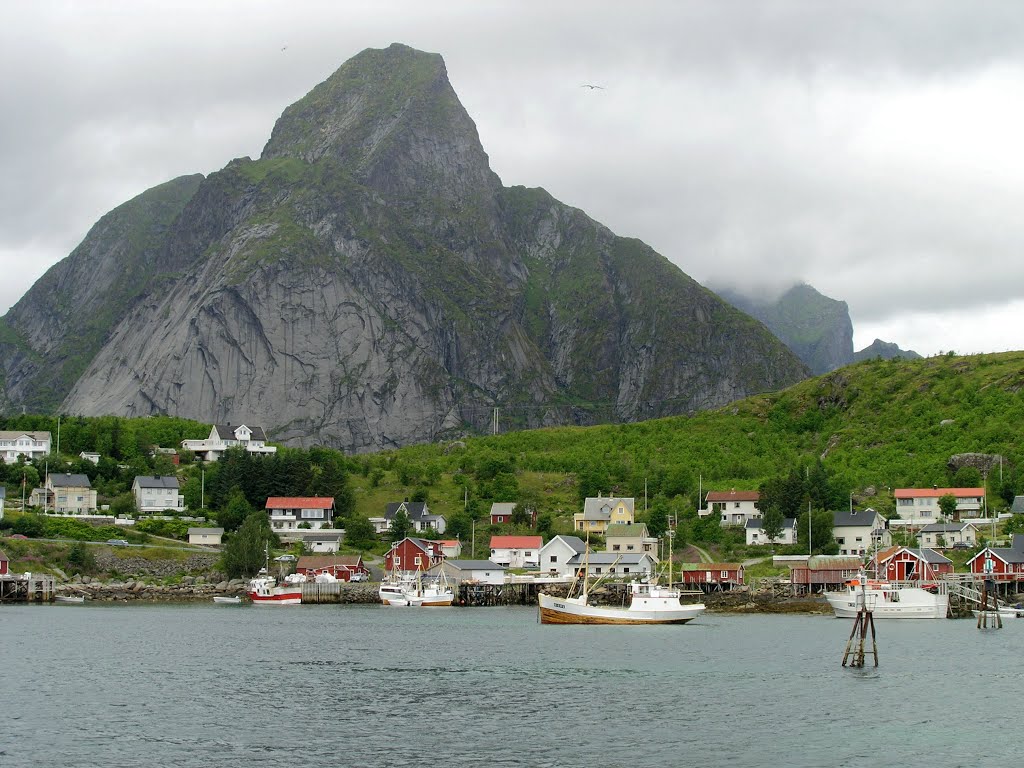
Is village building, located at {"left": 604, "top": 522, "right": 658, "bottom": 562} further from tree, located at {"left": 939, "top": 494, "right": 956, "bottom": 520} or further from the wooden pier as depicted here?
the wooden pier

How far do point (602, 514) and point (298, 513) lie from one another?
3230cm

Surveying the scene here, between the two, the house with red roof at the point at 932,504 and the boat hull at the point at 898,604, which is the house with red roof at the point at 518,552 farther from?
the boat hull at the point at 898,604

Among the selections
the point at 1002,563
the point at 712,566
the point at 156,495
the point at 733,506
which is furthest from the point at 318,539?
the point at 1002,563

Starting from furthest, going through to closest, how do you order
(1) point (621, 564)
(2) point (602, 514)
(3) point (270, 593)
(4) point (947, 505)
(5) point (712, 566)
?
(2) point (602, 514)
(4) point (947, 505)
(1) point (621, 564)
(3) point (270, 593)
(5) point (712, 566)

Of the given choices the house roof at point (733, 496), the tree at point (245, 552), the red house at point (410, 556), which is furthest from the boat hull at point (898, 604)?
the tree at point (245, 552)

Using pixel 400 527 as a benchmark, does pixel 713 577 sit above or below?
below

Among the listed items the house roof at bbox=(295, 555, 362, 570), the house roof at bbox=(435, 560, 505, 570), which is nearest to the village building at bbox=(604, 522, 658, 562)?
the house roof at bbox=(435, 560, 505, 570)

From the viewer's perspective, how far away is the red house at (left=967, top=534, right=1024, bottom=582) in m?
102

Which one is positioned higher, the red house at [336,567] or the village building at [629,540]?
the village building at [629,540]

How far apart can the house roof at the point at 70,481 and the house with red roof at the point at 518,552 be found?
1820 inches

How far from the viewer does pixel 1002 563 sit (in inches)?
4006

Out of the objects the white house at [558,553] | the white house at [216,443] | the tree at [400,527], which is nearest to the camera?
the white house at [558,553]

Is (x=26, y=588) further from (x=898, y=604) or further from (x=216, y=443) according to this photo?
(x=898, y=604)

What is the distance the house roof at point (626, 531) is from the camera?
12388 centimetres
